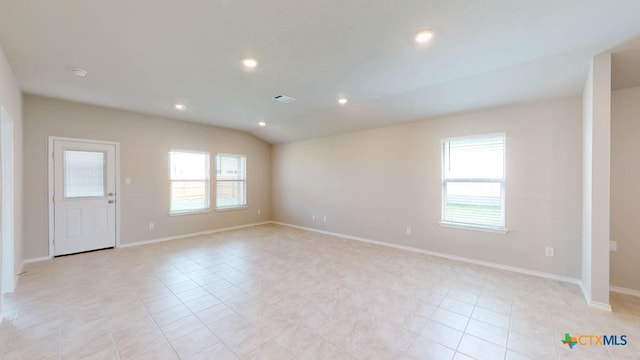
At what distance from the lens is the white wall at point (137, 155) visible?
13.3 feet

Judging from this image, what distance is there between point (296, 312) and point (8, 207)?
3.61m

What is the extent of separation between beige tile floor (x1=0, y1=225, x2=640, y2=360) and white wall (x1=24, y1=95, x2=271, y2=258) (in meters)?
1.06

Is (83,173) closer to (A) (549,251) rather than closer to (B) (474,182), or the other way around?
(B) (474,182)

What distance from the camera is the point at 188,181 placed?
5.92m

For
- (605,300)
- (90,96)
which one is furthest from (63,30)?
(605,300)

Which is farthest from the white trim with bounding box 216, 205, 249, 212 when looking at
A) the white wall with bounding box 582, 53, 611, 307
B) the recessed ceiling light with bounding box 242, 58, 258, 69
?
the white wall with bounding box 582, 53, 611, 307

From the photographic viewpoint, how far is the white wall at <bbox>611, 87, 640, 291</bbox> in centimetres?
302

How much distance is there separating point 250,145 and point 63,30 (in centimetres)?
492

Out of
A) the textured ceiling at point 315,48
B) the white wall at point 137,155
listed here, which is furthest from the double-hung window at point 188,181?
the textured ceiling at point 315,48

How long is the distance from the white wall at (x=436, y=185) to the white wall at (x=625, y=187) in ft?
1.03

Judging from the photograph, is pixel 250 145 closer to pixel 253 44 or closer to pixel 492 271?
pixel 253 44

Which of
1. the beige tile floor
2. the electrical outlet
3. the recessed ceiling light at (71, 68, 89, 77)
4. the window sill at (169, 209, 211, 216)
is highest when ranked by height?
the recessed ceiling light at (71, 68, 89, 77)

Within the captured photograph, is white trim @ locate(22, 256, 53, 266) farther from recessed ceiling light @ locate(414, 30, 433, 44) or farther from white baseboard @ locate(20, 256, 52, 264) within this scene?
recessed ceiling light @ locate(414, 30, 433, 44)

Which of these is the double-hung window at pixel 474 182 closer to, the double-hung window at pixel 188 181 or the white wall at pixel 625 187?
the white wall at pixel 625 187
